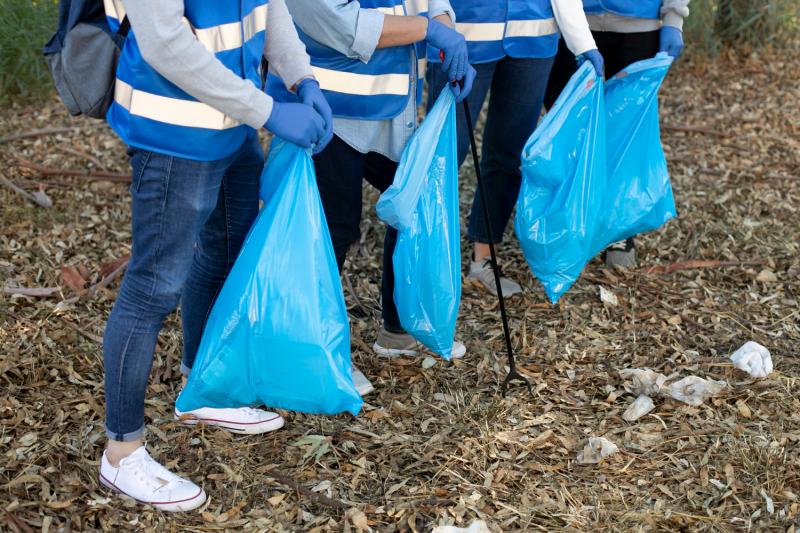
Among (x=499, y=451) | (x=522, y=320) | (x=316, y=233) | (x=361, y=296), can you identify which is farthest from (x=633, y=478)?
(x=361, y=296)

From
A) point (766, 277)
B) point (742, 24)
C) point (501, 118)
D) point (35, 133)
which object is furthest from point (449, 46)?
point (742, 24)

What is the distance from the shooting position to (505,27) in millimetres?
2713

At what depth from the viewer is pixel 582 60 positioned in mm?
2830

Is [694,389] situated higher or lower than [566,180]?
lower

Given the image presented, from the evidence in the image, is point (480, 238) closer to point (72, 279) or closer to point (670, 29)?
point (670, 29)

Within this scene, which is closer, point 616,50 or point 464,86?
point 464,86

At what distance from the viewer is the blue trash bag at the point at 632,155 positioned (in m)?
3.01

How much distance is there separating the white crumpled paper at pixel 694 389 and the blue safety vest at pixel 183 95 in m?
1.57

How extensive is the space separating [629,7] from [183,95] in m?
1.84

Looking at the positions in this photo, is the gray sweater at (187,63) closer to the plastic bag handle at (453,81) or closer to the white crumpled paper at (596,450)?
the plastic bag handle at (453,81)

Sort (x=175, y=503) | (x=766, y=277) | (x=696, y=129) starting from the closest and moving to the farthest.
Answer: (x=175, y=503), (x=766, y=277), (x=696, y=129)

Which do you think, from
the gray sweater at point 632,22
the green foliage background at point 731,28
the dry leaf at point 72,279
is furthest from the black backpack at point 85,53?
the green foliage background at point 731,28

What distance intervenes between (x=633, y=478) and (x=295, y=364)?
960 millimetres

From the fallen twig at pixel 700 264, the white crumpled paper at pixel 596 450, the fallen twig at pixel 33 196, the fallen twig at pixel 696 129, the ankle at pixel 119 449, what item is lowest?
the fallen twig at pixel 700 264
